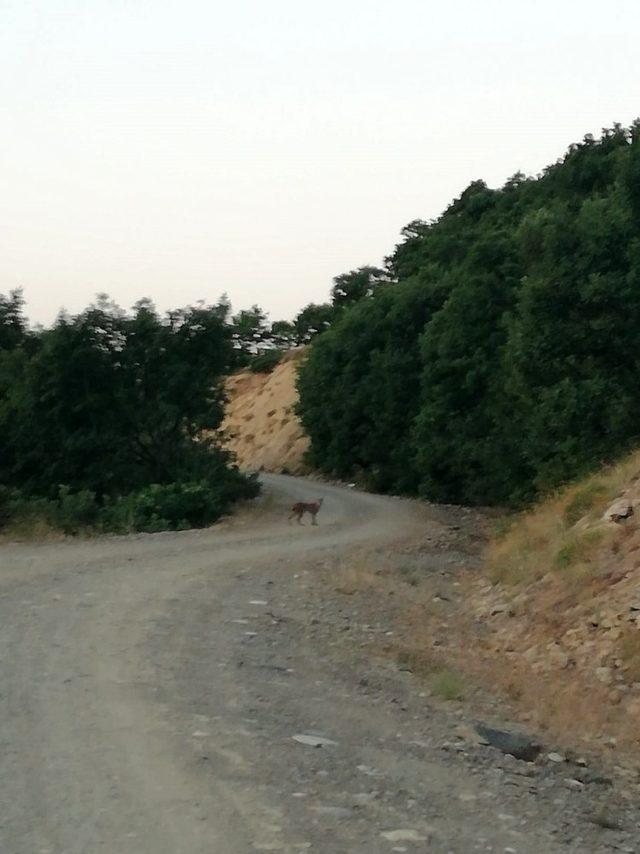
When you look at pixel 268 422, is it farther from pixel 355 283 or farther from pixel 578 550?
pixel 578 550

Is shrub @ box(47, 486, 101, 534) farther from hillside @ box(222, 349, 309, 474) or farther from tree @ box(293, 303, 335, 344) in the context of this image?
tree @ box(293, 303, 335, 344)

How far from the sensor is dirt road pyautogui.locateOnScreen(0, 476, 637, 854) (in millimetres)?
5207

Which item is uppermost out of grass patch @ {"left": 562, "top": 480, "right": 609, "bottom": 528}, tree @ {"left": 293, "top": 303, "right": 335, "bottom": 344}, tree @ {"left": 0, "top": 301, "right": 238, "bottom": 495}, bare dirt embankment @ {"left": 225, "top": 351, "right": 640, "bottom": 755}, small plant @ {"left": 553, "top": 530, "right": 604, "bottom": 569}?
tree @ {"left": 293, "top": 303, "right": 335, "bottom": 344}

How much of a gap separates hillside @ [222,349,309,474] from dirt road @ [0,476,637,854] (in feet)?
120

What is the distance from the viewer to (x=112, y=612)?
11.1 meters

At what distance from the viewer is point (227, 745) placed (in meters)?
6.54

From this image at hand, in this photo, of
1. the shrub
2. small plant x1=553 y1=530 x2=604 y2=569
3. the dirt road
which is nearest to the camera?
the dirt road

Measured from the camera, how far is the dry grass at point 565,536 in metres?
13.6

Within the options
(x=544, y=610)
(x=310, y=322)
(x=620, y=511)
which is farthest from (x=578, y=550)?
(x=310, y=322)

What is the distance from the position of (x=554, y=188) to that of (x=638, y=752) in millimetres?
27159

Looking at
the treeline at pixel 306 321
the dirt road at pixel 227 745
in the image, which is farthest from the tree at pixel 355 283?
the dirt road at pixel 227 745

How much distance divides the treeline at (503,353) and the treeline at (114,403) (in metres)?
7.27

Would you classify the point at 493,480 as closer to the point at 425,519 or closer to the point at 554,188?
the point at 425,519

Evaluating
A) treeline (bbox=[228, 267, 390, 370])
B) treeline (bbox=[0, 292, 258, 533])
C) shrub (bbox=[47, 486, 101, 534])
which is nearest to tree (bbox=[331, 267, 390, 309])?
treeline (bbox=[228, 267, 390, 370])
